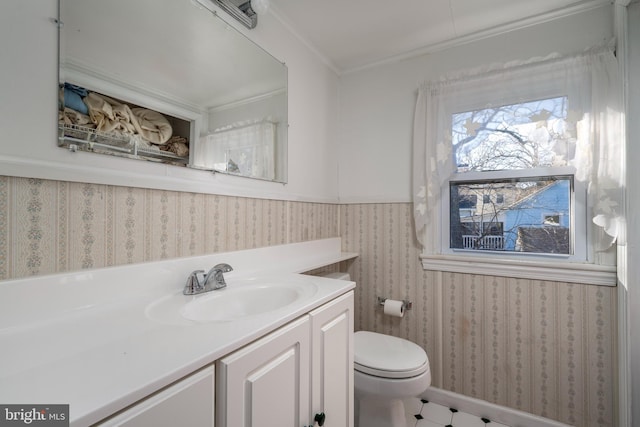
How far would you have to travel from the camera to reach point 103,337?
0.62 metres

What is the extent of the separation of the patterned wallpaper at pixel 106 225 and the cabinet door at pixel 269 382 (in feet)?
1.82

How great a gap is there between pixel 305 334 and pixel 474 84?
1.72m

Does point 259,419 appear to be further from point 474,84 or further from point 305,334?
point 474,84

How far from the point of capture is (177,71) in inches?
41.4

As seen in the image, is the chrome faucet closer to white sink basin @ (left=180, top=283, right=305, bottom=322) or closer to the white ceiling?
white sink basin @ (left=180, top=283, right=305, bottom=322)

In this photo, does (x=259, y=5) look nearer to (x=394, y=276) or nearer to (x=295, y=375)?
(x=295, y=375)

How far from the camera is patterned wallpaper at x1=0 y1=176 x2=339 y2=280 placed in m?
0.70

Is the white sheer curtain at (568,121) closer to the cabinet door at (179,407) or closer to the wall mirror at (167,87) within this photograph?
the wall mirror at (167,87)

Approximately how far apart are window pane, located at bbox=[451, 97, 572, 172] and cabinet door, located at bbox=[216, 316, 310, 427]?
4.82 feet

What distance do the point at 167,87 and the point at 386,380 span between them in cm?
155

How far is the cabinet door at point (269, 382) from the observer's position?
597mm

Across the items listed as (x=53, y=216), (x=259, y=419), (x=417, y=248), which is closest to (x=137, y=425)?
(x=259, y=419)

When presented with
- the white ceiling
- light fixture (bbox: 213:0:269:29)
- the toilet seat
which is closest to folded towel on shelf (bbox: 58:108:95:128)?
light fixture (bbox: 213:0:269:29)

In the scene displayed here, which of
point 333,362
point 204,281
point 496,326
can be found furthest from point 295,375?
point 496,326
